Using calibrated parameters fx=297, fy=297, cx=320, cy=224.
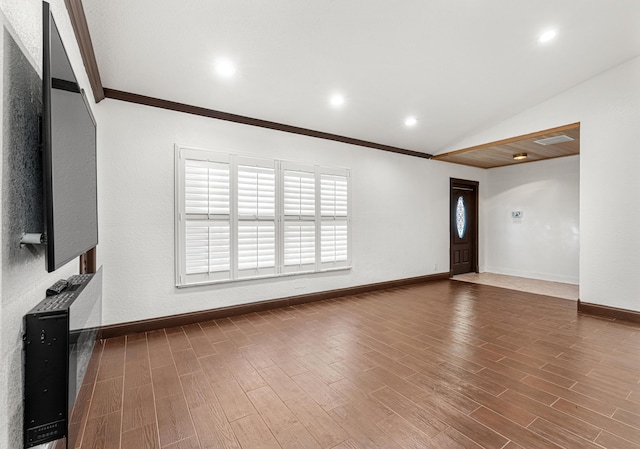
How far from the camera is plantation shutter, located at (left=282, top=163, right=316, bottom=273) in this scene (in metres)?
4.33

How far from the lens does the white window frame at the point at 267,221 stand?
354 centimetres

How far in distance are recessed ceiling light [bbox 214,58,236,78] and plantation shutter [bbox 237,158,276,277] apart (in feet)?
3.51

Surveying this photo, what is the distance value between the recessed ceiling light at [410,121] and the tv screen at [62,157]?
4.06m

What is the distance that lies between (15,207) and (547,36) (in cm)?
449

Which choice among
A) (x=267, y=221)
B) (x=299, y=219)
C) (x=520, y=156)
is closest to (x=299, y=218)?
(x=299, y=219)

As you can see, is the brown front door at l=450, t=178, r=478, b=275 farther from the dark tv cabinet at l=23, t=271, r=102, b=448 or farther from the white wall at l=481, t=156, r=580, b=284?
the dark tv cabinet at l=23, t=271, r=102, b=448

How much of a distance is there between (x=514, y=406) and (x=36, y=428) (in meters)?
2.56

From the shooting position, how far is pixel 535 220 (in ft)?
21.6

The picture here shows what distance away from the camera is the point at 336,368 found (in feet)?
8.27

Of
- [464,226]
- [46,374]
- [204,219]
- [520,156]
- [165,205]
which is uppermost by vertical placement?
[520,156]

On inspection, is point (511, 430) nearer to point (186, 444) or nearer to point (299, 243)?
point (186, 444)

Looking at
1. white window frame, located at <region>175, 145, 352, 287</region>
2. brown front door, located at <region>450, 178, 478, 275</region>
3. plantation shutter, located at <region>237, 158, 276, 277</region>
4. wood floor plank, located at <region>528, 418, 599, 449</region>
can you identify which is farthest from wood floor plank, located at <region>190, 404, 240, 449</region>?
brown front door, located at <region>450, 178, 478, 275</region>

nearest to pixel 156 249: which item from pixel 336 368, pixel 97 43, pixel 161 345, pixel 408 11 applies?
pixel 161 345

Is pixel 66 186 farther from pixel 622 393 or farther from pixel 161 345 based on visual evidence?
pixel 622 393
